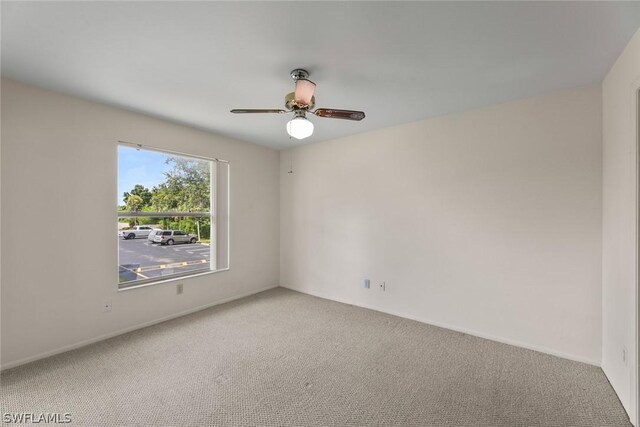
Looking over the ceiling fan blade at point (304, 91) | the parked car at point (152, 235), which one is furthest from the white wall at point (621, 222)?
the parked car at point (152, 235)

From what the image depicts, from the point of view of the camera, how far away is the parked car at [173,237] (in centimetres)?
342

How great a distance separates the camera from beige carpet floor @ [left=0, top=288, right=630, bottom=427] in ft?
5.88

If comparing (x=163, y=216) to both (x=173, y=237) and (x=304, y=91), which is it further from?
(x=304, y=91)

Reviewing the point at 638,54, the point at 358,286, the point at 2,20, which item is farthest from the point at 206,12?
the point at 358,286

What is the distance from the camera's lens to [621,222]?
6.35ft

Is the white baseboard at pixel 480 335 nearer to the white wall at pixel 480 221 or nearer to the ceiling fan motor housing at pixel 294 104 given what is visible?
the white wall at pixel 480 221

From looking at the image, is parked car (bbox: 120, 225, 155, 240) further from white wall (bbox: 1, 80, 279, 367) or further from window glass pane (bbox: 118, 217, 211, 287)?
white wall (bbox: 1, 80, 279, 367)

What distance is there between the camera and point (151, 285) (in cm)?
324

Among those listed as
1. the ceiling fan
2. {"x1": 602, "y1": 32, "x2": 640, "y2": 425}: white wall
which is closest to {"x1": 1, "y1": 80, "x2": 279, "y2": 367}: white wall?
the ceiling fan

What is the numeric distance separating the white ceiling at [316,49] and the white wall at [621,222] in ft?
0.71

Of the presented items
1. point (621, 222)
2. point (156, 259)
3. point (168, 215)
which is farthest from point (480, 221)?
point (156, 259)

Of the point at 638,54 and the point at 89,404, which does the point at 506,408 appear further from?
the point at 89,404

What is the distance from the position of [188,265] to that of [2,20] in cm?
281

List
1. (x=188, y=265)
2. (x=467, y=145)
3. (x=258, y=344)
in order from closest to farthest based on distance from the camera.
Answer: (x=258, y=344), (x=467, y=145), (x=188, y=265)
